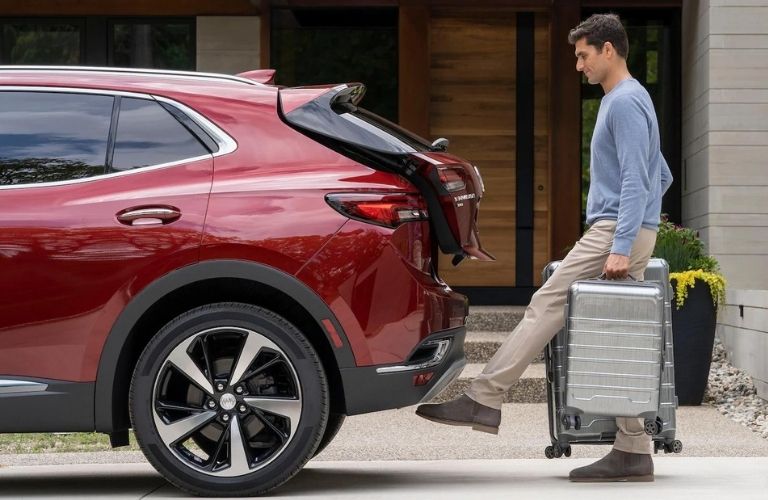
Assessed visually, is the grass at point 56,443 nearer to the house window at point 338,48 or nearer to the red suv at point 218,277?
the red suv at point 218,277

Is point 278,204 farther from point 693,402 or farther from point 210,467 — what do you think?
point 693,402

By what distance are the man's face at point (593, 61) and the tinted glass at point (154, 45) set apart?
7482 mm

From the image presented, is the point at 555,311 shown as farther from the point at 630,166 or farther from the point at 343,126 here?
the point at 343,126

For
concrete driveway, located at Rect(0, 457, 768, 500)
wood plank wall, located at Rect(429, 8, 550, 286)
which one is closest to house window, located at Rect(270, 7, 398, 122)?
wood plank wall, located at Rect(429, 8, 550, 286)

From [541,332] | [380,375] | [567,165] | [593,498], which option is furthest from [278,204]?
[567,165]

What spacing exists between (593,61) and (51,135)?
2359 mm

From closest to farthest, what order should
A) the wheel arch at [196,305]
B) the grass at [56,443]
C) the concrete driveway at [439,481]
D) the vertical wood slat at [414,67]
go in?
the wheel arch at [196,305], the concrete driveway at [439,481], the grass at [56,443], the vertical wood slat at [414,67]

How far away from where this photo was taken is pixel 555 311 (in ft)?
20.0

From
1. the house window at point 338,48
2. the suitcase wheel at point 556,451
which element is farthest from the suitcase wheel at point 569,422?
the house window at point 338,48

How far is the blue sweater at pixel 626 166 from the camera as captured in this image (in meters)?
5.90

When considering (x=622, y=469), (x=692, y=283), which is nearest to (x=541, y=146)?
(x=692, y=283)

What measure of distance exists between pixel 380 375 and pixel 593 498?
1.00 m

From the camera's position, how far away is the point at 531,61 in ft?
43.3

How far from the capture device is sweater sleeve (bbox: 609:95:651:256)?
19.3 ft
